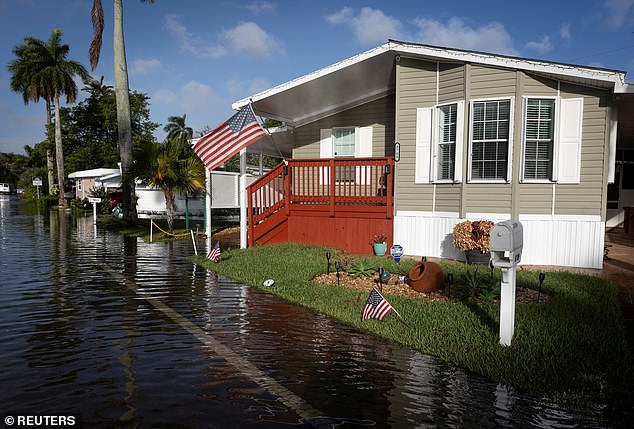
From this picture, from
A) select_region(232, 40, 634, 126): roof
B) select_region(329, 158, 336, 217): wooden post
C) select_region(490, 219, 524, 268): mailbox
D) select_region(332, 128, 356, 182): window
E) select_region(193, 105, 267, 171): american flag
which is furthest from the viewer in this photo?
select_region(332, 128, 356, 182): window

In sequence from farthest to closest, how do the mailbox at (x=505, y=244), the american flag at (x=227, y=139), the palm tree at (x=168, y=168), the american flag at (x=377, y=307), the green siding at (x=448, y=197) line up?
the palm tree at (x=168, y=168)
the american flag at (x=227, y=139)
the green siding at (x=448, y=197)
the american flag at (x=377, y=307)
the mailbox at (x=505, y=244)

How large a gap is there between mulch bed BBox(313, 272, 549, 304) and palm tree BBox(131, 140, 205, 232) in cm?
938

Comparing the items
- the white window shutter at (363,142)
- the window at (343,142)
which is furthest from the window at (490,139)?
the window at (343,142)

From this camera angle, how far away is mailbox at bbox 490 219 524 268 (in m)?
4.57

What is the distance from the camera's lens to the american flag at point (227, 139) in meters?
10.8

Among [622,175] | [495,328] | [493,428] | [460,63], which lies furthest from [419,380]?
[622,175]

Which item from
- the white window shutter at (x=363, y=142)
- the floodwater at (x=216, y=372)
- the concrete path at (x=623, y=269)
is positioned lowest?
the floodwater at (x=216, y=372)

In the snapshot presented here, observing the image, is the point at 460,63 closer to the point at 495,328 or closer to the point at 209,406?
the point at 495,328

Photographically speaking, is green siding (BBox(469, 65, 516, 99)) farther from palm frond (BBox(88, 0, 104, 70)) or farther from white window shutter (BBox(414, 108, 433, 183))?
palm frond (BBox(88, 0, 104, 70))

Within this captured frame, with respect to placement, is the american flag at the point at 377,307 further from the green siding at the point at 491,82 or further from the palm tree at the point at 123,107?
the palm tree at the point at 123,107

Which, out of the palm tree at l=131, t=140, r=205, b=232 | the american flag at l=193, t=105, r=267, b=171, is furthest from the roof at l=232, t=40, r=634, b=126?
the palm tree at l=131, t=140, r=205, b=232

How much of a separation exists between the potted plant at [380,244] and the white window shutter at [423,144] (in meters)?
1.65

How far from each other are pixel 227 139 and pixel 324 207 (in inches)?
123

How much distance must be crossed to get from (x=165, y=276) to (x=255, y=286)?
231 centimetres
